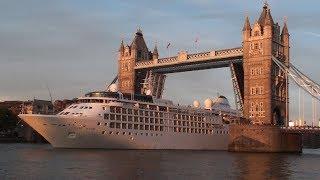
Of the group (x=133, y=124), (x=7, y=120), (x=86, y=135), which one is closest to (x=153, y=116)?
(x=133, y=124)

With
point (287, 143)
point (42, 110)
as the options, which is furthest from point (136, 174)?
point (42, 110)

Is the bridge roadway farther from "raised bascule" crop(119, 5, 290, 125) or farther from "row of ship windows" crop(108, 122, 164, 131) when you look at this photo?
"row of ship windows" crop(108, 122, 164, 131)

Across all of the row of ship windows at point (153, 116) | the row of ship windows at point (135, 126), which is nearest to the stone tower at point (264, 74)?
the row of ship windows at point (153, 116)

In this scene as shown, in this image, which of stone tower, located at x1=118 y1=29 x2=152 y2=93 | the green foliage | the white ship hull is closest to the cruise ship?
the white ship hull

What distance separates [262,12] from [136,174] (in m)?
77.4

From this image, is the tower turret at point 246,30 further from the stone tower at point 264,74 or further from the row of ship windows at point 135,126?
the row of ship windows at point 135,126

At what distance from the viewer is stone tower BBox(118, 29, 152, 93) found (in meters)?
134

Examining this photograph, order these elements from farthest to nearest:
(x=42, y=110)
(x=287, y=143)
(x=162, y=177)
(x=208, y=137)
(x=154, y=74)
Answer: (x=42, y=110), (x=154, y=74), (x=208, y=137), (x=287, y=143), (x=162, y=177)

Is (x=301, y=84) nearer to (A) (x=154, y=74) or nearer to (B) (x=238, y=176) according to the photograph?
(A) (x=154, y=74)

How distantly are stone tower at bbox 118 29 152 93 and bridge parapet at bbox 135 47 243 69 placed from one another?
144 inches

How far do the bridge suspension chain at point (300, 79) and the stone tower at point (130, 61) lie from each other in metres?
42.1

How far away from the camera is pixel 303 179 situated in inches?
1746

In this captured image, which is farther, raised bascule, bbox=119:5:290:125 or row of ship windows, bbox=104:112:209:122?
raised bascule, bbox=119:5:290:125

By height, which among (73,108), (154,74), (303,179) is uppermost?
(154,74)
